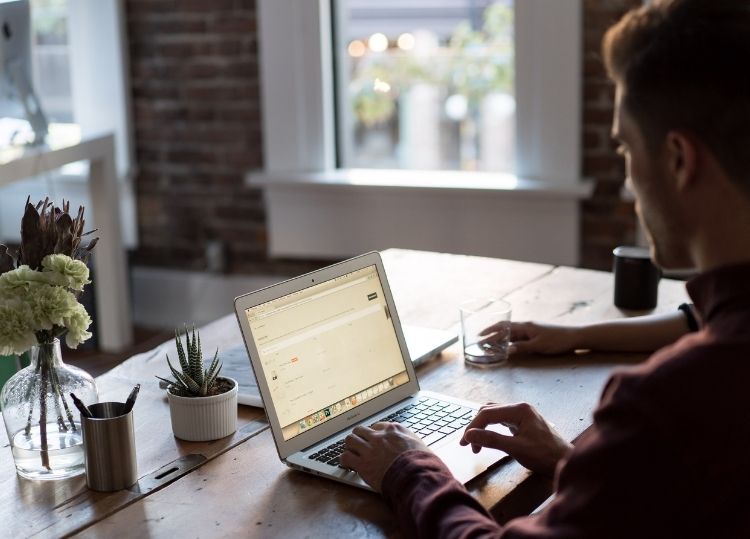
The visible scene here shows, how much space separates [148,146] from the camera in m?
4.29

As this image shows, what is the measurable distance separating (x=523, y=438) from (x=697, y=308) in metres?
0.47

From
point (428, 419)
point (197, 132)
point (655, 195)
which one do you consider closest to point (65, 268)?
point (428, 419)

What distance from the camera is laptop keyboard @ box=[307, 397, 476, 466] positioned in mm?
1604

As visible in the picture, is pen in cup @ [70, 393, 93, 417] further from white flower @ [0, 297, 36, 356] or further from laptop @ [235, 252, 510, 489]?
laptop @ [235, 252, 510, 489]

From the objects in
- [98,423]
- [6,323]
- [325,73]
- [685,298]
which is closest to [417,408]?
[98,423]

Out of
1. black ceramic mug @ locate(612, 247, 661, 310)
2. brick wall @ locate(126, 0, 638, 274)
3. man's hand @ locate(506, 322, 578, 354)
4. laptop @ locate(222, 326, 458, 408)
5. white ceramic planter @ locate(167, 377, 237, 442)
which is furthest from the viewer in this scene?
brick wall @ locate(126, 0, 638, 274)

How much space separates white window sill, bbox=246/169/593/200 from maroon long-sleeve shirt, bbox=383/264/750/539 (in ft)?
8.22

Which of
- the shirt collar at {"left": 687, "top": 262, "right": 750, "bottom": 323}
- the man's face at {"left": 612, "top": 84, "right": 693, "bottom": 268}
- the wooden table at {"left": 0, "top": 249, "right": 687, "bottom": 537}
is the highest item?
the man's face at {"left": 612, "top": 84, "right": 693, "bottom": 268}

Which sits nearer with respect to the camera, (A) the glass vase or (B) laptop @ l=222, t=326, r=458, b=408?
(A) the glass vase

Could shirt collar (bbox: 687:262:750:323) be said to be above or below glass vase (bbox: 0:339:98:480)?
above

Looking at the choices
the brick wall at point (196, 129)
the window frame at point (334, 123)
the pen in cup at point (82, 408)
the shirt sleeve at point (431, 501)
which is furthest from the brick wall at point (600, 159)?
the pen in cup at point (82, 408)

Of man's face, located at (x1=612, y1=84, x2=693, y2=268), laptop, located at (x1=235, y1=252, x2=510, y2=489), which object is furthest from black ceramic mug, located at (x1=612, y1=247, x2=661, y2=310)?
man's face, located at (x1=612, y1=84, x2=693, y2=268)

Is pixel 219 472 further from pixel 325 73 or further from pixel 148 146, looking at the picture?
pixel 148 146

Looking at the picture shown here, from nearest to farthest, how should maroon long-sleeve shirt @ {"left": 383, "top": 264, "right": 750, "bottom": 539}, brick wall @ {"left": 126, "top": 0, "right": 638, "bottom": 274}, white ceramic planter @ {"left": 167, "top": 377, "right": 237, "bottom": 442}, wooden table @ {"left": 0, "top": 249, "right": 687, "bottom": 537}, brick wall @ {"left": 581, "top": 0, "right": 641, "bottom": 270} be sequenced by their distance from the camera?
1. maroon long-sleeve shirt @ {"left": 383, "top": 264, "right": 750, "bottom": 539}
2. wooden table @ {"left": 0, "top": 249, "right": 687, "bottom": 537}
3. white ceramic planter @ {"left": 167, "top": 377, "right": 237, "bottom": 442}
4. brick wall @ {"left": 581, "top": 0, "right": 641, "bottom": 270}
5. brick wall @ {"left": 126, "top": 0, "right": 638, "bottom": 274}
